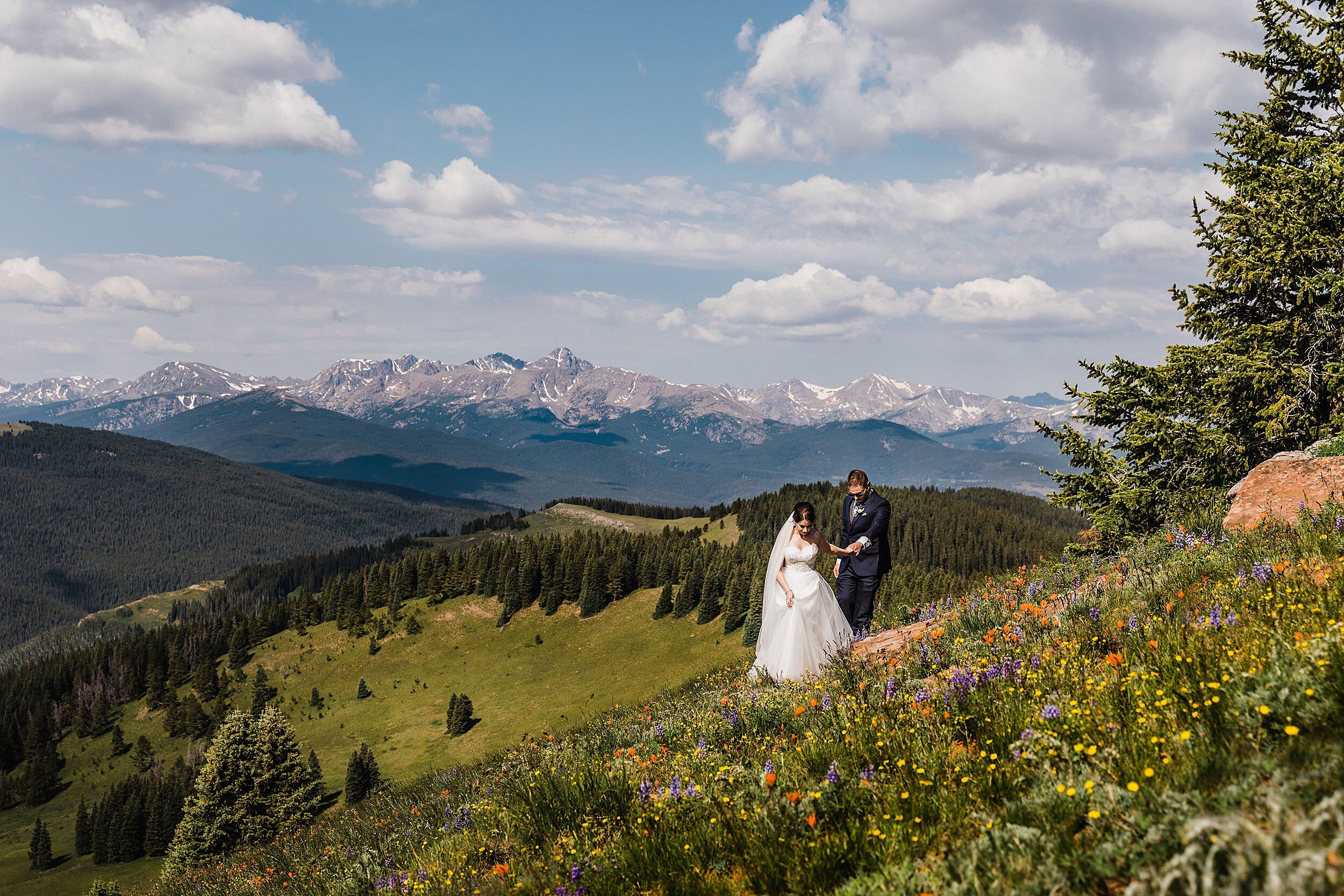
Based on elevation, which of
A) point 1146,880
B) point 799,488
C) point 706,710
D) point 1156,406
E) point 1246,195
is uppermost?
point 1246,195

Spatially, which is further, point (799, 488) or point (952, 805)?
point (799, 488)

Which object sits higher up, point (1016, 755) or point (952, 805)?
point (1016, 755)

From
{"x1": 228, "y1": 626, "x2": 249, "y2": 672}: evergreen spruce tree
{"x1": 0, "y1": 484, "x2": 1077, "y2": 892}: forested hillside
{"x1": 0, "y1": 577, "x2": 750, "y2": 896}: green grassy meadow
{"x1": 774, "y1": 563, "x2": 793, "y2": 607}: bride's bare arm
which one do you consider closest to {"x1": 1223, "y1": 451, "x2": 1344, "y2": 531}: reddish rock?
{"x1": 774, "y1": 563, "x2": 793, "y2": 607}: bride's bare arm

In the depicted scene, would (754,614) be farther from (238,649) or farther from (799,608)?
Answer: (238,649)

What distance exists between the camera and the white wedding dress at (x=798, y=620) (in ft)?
37.5

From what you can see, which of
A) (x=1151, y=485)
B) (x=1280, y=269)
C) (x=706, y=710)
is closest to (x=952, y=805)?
(x=706, y=710)

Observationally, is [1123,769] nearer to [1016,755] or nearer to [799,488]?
[1016,755]

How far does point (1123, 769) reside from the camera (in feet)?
11.8

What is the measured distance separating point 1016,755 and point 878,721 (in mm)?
1540

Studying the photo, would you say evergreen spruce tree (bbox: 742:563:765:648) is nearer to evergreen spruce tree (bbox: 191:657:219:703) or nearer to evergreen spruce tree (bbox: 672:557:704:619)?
evergreen spruce tree (bbox: 672:557:704:619)

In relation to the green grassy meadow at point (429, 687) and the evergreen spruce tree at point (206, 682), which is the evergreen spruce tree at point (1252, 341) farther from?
the evergreen spruce tree at point (206, 682)

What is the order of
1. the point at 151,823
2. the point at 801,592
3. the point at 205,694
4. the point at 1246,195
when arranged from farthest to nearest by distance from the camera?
the point at 205,694, the point at 151,823, the point at 1246,195, the point at 801,592

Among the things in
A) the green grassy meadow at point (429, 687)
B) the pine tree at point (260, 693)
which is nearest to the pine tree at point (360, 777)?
the green grassy meadow at point (429, 687)

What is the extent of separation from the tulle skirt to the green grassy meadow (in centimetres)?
5466
